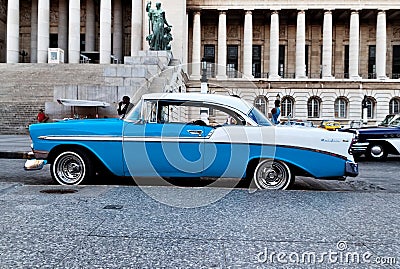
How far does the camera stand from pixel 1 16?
54.3 meters

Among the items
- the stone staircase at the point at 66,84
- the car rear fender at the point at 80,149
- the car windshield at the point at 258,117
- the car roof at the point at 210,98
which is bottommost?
the car rear fender at the point at 80,149

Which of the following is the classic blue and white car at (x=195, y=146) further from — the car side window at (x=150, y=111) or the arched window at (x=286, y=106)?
the arched window at (x=286, y=106)

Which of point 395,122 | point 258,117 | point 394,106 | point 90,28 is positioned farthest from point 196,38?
point 258,117

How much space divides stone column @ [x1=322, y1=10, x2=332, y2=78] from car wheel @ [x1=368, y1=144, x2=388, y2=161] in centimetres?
3835

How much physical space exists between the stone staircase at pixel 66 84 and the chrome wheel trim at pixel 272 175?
11.2 meters

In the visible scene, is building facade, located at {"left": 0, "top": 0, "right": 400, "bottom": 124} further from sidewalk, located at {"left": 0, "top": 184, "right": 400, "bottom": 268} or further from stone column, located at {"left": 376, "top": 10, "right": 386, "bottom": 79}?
sidewalk, located at {"left": 0, "top": 184, "right": 400, "bottom": 268}

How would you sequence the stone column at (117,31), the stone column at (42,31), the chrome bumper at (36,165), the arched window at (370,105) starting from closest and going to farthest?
the chrome bumper at (36,165), the stone column at (42,31), the arched window at (370,105), the stone column at (117,31)

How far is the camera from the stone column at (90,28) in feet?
A: 174

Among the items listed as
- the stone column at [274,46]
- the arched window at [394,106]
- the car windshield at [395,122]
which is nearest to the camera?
the car windshield at [395,122]

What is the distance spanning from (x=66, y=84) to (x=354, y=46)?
3660 cm

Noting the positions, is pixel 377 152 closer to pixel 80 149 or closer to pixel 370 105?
pixel 80 149

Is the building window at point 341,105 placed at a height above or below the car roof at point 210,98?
above

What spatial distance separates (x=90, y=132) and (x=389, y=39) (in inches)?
2194

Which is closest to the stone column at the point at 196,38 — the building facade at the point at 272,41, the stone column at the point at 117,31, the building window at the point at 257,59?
the building facade at the point at 272,41
